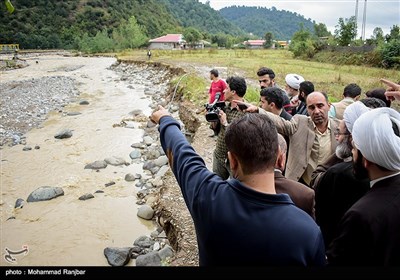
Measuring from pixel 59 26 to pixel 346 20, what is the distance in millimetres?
32508

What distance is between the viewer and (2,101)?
1445 cm

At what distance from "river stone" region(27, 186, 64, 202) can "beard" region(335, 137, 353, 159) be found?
5304 millimetres

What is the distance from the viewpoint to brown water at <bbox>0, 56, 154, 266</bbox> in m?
4.47

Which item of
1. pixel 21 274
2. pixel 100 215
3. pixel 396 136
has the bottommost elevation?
pixel 100 215

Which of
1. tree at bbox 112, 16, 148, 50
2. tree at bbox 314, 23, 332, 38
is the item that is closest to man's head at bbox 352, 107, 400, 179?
tree at bbox 112, 16, 148, 50

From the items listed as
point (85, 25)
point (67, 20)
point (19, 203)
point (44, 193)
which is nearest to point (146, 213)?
point (44, 193)

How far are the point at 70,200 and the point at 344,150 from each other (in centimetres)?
505

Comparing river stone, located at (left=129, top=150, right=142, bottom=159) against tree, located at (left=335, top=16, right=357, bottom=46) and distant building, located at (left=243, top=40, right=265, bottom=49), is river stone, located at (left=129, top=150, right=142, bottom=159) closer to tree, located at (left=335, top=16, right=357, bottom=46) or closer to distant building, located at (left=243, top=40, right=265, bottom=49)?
tree, located at (left=335, top=16, right=357, bottom=46)

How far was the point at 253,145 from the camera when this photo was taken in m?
1.26

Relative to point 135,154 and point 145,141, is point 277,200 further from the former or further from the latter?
point 145,141

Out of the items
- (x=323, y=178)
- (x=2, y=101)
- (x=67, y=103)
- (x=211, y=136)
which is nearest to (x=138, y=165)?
(x=211, y=136)

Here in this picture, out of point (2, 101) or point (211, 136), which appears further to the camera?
point (2, 101)

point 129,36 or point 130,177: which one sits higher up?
point 129,36

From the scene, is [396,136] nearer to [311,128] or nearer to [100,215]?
[311,128]
